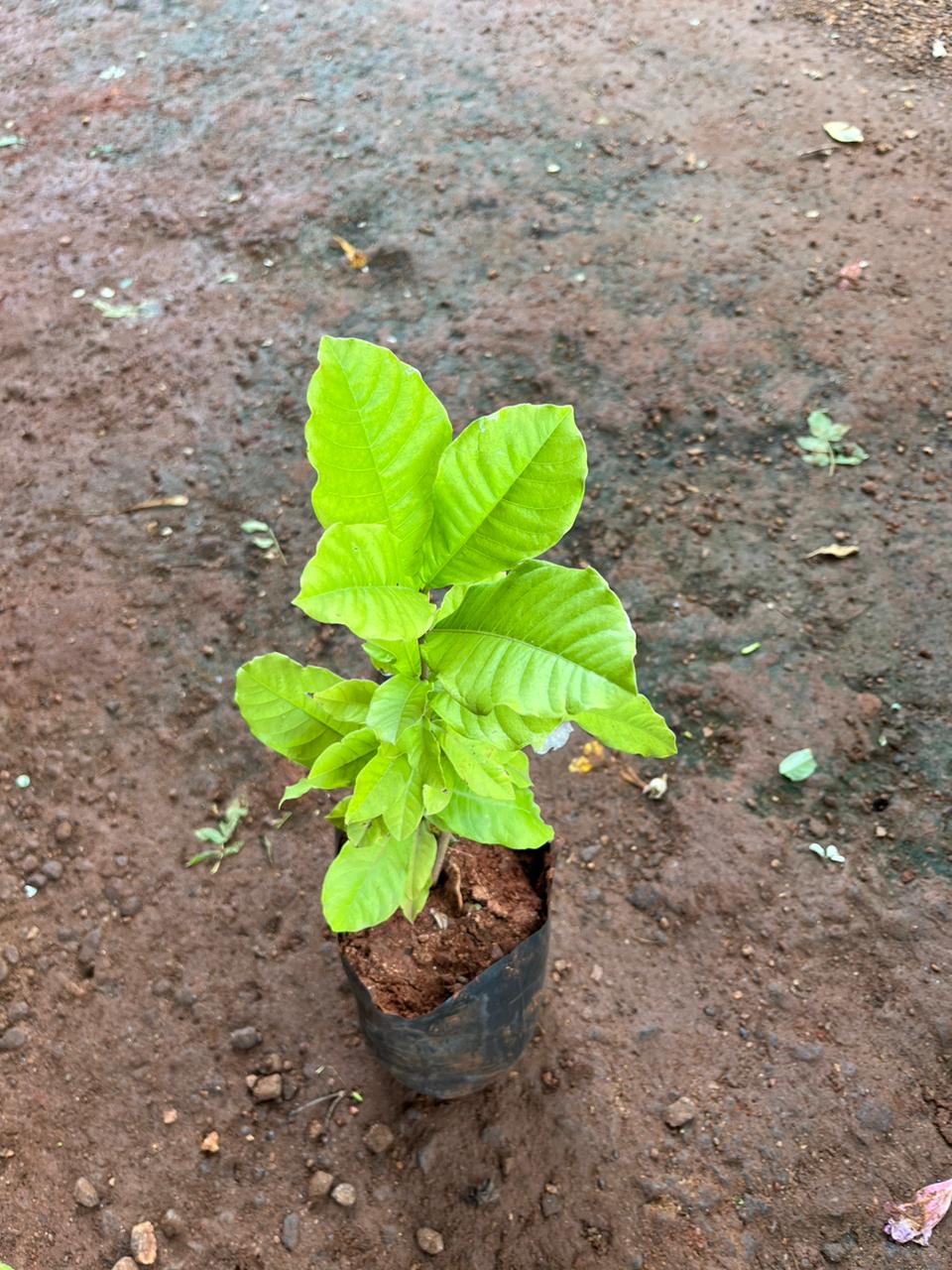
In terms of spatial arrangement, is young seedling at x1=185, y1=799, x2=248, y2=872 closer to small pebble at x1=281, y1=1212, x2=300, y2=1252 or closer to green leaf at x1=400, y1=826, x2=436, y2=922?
small pebble at x1=281, y1=1212, x2=300, y2=1252

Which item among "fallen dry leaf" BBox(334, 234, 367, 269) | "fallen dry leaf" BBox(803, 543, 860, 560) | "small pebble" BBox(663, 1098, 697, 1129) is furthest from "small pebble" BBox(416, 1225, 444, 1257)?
"fallen dry leaf" BBox(334, 234, 367, 269)

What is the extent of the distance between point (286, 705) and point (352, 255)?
9.10 ft

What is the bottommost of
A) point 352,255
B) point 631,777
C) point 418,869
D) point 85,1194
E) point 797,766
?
point 85,1194

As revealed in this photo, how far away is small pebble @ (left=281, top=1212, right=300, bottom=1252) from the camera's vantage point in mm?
2094

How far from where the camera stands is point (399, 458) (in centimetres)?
138

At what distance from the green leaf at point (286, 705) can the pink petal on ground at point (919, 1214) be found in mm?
1504

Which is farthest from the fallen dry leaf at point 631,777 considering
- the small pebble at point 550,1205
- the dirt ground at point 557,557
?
the small pebble at point 550,1205

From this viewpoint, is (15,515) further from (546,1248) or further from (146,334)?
(546,1248)

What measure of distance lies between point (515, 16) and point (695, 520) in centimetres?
329

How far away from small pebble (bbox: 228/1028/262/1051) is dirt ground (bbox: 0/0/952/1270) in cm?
2

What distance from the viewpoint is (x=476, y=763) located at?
1521mm

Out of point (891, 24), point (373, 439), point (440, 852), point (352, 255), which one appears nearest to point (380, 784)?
point (440, 852)

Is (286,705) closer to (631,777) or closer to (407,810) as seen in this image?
(407,810)

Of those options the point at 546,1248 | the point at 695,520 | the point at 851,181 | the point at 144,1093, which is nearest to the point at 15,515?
the point at 144,1093
